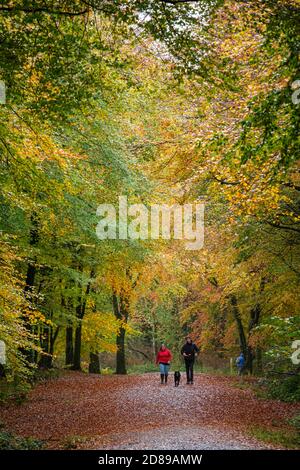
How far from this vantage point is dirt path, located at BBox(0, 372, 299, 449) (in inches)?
374

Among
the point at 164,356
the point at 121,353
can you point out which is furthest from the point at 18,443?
the point at 121,353

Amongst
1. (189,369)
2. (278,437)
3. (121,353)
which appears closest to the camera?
(278,437)

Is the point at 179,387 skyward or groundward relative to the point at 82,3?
groundward

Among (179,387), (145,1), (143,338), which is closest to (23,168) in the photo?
(145,1)

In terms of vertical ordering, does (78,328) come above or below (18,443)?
above

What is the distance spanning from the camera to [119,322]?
26.6 m

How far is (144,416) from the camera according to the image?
41.9 ft

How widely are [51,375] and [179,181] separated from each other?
12754mm

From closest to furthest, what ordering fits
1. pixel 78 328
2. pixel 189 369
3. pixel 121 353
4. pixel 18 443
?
1. pixel 18 443
2. pixel 189 369
3. pixel 78 328
4. pixel 121 353

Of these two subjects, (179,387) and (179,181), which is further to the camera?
(179,387)

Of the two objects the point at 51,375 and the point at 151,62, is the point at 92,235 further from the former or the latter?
the point at 51,375

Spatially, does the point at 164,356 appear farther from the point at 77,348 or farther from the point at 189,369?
the point at 77,348

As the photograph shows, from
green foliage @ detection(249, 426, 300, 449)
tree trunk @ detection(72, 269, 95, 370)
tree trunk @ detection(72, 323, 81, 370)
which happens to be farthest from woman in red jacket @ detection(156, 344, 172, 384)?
green foliage @ detection(249, 426, 300, 449)

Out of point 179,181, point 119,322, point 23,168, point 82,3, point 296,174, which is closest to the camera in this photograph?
point 82,3
